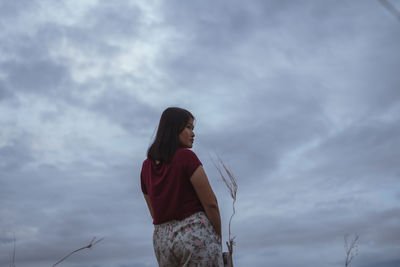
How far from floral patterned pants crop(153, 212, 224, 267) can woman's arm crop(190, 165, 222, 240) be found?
0.04 meters

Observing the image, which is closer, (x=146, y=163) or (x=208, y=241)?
(x=208, y=241)

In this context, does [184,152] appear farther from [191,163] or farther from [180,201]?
[180,201]

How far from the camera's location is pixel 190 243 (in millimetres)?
2939

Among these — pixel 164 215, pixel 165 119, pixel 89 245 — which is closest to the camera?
pixel 89 245

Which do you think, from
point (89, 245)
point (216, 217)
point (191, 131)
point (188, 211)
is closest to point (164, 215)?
point (188, 211)

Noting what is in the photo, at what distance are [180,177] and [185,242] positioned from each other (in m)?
0.48

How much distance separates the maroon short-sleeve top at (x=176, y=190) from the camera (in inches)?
122

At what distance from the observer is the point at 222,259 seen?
3.07 metres

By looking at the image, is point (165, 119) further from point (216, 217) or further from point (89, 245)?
point (89, 245)

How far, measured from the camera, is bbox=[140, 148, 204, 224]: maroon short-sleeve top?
311 centimetres

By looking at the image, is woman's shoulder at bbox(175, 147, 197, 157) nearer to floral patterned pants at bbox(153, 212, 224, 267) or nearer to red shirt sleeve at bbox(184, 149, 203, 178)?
red shirt sleeve at bbox(184, 149, 203, 178)

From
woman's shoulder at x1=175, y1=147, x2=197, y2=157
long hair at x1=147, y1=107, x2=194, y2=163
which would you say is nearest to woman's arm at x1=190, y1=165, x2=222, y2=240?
woman's shoulder at x1=175, y1=147, x2=197, y2=157

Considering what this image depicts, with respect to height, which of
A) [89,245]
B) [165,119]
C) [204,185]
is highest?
[165,119]

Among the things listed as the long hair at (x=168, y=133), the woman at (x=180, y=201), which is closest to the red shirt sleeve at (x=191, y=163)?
the woman at (x=180, y=201)
